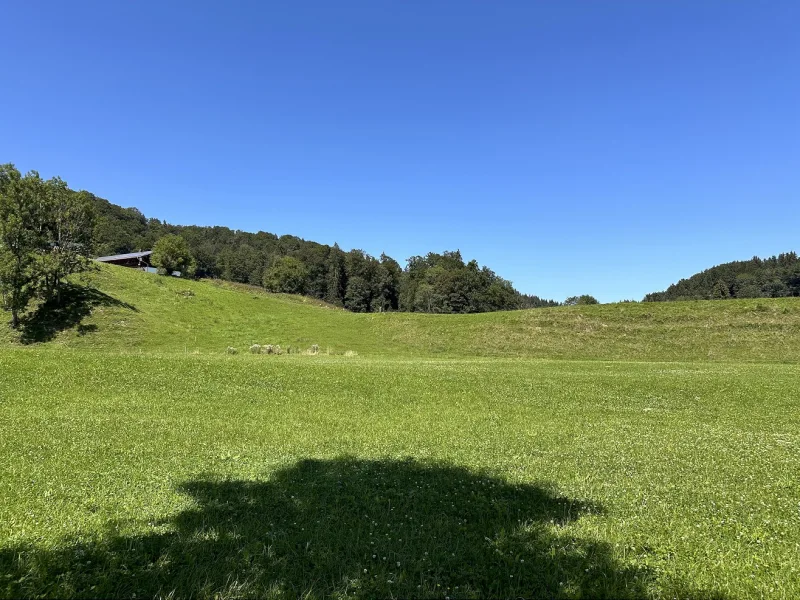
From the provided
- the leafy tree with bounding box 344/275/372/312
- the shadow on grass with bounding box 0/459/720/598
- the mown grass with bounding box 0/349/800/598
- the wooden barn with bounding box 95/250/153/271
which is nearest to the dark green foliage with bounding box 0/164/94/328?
the mown grass with bounding box 0/349/800/598

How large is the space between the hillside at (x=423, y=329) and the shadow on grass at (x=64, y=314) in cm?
10

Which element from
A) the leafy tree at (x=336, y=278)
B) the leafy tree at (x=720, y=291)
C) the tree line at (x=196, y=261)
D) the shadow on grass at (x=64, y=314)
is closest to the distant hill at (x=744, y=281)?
the leafy tree at (x=720, y=291)

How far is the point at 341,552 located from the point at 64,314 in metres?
43.2

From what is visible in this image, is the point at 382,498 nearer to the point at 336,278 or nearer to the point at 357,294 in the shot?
Result: the point at 357,294

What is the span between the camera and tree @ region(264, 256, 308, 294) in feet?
397

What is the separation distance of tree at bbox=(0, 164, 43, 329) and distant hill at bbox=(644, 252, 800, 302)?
396 feet

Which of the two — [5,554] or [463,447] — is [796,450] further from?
[5,554]

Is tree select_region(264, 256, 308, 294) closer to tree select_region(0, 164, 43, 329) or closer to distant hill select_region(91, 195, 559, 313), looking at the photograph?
distant hill select_region(91, 195, 559, 313)

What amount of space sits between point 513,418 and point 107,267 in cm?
5541

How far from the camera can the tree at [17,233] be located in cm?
3356

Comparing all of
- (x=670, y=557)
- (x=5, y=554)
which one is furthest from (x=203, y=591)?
(x=670, y=557)

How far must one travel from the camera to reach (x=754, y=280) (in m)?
144

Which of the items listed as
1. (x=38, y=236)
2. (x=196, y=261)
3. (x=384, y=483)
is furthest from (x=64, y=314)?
(x=196, y=261)

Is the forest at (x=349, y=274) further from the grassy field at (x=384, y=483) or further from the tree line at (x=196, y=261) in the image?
the grassy field at (x=384, y=483)
